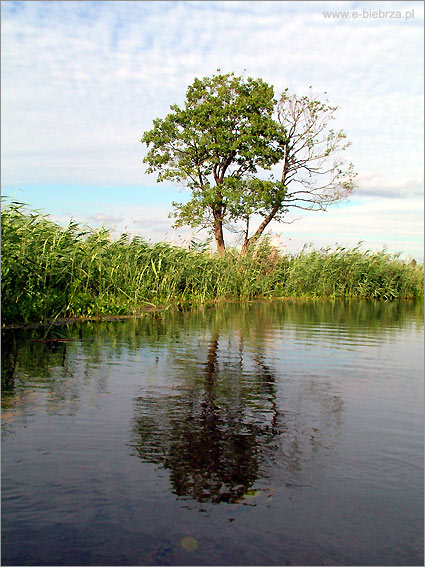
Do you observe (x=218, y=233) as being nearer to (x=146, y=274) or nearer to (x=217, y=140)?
(x=217, y=140)

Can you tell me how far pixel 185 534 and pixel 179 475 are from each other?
697 mm

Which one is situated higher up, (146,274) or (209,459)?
(146,274)

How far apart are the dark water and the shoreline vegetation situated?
2.83m

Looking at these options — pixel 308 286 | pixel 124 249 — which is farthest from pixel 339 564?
pixel 308 286

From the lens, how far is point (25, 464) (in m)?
3.57

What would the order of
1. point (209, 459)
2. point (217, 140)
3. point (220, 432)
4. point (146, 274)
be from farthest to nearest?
point (217, 140) < point (146, 274) < point (220, 432) < point (209, 459)

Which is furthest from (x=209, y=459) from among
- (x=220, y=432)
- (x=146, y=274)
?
(x=146, y=274)

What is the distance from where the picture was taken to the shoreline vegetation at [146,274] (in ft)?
32.7

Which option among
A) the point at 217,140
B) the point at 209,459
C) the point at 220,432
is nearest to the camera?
the point at 209,459

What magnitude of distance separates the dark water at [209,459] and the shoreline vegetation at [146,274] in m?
2.83

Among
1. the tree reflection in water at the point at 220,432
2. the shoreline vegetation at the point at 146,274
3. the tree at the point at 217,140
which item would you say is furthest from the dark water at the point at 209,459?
the tree at the point at 217,140

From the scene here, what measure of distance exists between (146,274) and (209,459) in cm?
1121

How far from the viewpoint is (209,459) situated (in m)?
3.66

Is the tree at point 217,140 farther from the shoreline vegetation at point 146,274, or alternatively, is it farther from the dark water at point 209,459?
the dark water at point 209,459
